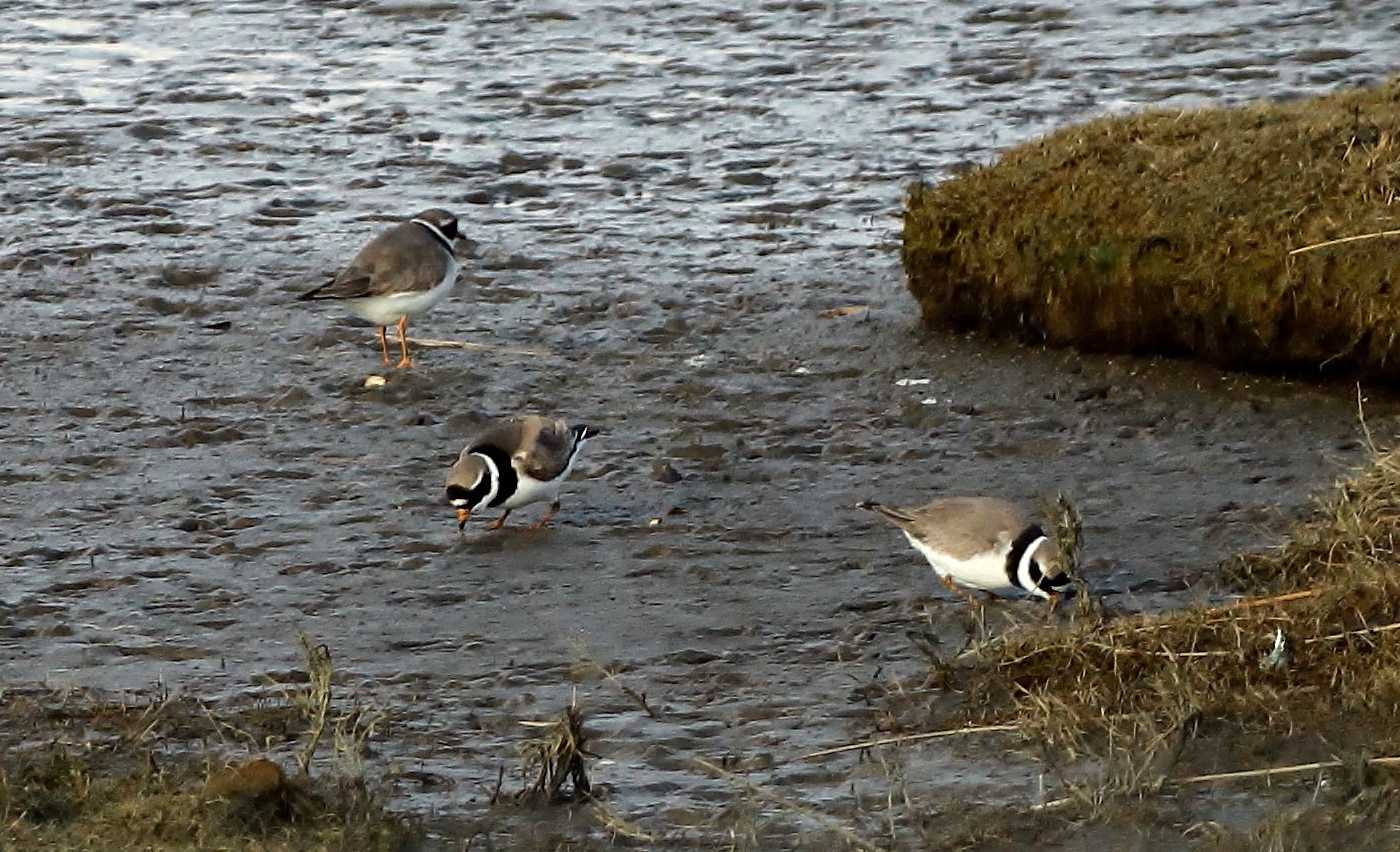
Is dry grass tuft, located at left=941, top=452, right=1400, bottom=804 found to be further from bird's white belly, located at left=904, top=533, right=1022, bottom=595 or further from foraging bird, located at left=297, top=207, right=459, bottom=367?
foraging bird, located at left=297, top=207, right=459, bottom=367

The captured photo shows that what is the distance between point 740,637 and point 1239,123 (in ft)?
12.9

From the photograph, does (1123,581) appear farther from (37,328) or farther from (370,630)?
(37,328)

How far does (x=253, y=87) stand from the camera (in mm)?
14578

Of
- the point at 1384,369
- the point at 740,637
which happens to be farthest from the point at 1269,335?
the point at 740,637

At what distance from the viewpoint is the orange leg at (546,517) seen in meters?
8.62

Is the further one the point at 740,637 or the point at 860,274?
the point at 860,274

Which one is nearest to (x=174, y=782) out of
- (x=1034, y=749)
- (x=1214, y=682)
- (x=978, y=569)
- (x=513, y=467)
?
(x=1034, y=749)

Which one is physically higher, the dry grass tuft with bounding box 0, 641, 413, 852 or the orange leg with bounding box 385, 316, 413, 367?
the dry grass tuft with bounding box 0, 641, 413, 852

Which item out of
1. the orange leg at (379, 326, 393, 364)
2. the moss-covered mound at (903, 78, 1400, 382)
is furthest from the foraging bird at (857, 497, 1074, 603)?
the orange leg at (379, 326, 393, 364)

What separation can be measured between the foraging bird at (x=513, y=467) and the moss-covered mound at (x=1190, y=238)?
7.36 ft

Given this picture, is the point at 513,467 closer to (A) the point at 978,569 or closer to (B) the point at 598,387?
(B) the point at 598,387

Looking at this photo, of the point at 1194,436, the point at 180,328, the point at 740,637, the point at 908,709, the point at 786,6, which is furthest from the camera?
the point at 786,6

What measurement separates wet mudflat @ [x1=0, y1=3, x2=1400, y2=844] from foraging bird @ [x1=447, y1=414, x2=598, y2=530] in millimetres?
172

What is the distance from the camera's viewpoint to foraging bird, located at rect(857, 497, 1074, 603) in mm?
7344
